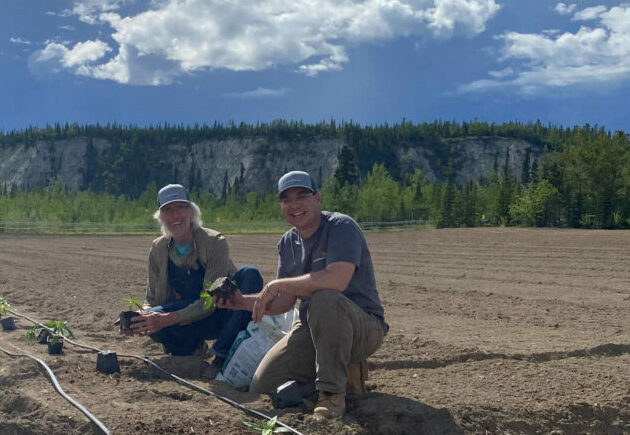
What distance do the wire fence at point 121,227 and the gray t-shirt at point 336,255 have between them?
44.0m

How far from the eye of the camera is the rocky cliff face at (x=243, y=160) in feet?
431

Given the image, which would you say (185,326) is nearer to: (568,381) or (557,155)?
(568,381)

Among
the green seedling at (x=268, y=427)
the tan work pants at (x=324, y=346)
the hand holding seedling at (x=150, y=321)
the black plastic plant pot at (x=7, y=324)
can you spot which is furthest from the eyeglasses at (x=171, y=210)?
the black plastic plant pot at (x=7, y=324)

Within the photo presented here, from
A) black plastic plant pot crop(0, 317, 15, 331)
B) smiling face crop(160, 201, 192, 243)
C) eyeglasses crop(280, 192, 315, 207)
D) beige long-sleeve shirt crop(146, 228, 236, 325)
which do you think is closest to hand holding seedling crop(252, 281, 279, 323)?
eyeglasses crop(280, 192, 315, 207)

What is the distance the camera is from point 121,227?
5162 cm

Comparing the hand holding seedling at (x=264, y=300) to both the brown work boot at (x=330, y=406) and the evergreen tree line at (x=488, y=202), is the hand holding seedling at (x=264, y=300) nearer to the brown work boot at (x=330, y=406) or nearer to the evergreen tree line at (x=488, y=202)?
the brown work boot at (x=330, y=406)

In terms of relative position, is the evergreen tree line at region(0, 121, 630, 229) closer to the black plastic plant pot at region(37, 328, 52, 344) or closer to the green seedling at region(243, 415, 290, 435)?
the black plastic plant pot at region(37, 328, 52, 344)

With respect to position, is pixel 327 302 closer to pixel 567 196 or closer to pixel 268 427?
pixel 268 427

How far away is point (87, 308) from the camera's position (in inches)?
347

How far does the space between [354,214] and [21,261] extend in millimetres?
44719

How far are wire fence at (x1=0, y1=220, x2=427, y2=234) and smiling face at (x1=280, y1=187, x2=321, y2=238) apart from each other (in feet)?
145

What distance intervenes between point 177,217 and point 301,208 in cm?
151

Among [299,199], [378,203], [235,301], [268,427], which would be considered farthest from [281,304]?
[378,203]

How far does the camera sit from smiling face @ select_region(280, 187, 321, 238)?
426 centimetres
